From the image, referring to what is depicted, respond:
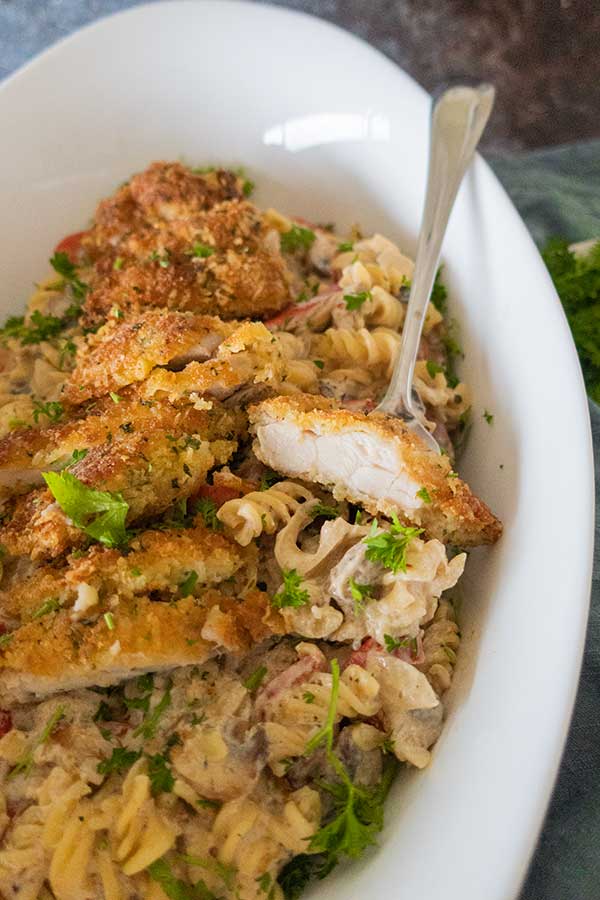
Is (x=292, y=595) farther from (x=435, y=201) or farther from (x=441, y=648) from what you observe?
(x=435, y=201)

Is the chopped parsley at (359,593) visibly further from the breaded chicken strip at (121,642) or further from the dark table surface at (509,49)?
the dark table surface at (509,49)

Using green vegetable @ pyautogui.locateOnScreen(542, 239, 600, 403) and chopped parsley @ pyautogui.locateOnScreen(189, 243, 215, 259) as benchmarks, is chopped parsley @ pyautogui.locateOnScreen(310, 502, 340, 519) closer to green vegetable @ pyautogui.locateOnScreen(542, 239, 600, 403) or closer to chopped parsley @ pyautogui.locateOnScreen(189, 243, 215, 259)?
chopped parsley @ pyautogui.locateOnScreen(189, 243, 215, 259)

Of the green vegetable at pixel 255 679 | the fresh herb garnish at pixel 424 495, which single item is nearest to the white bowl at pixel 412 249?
the fresh herb garnish at pixel 424 495

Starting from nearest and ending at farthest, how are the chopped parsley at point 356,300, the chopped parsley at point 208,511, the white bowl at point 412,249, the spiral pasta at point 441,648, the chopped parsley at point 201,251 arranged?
the white bowl at point 412,249
the spiral pasta at point 441,648
the chopped parsley at point 208,511
the chopped parsley at point 356,300
the chopped parsley at point 201,251

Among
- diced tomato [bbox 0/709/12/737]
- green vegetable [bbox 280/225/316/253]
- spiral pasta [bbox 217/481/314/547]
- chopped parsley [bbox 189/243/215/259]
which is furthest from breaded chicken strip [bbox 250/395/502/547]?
green vegetable [bbox 280/225/316/253]

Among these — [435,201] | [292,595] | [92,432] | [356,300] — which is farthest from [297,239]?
[292,595]

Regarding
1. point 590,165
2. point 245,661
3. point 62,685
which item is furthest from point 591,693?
point 590,165

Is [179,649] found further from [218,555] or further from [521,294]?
[521,294]
